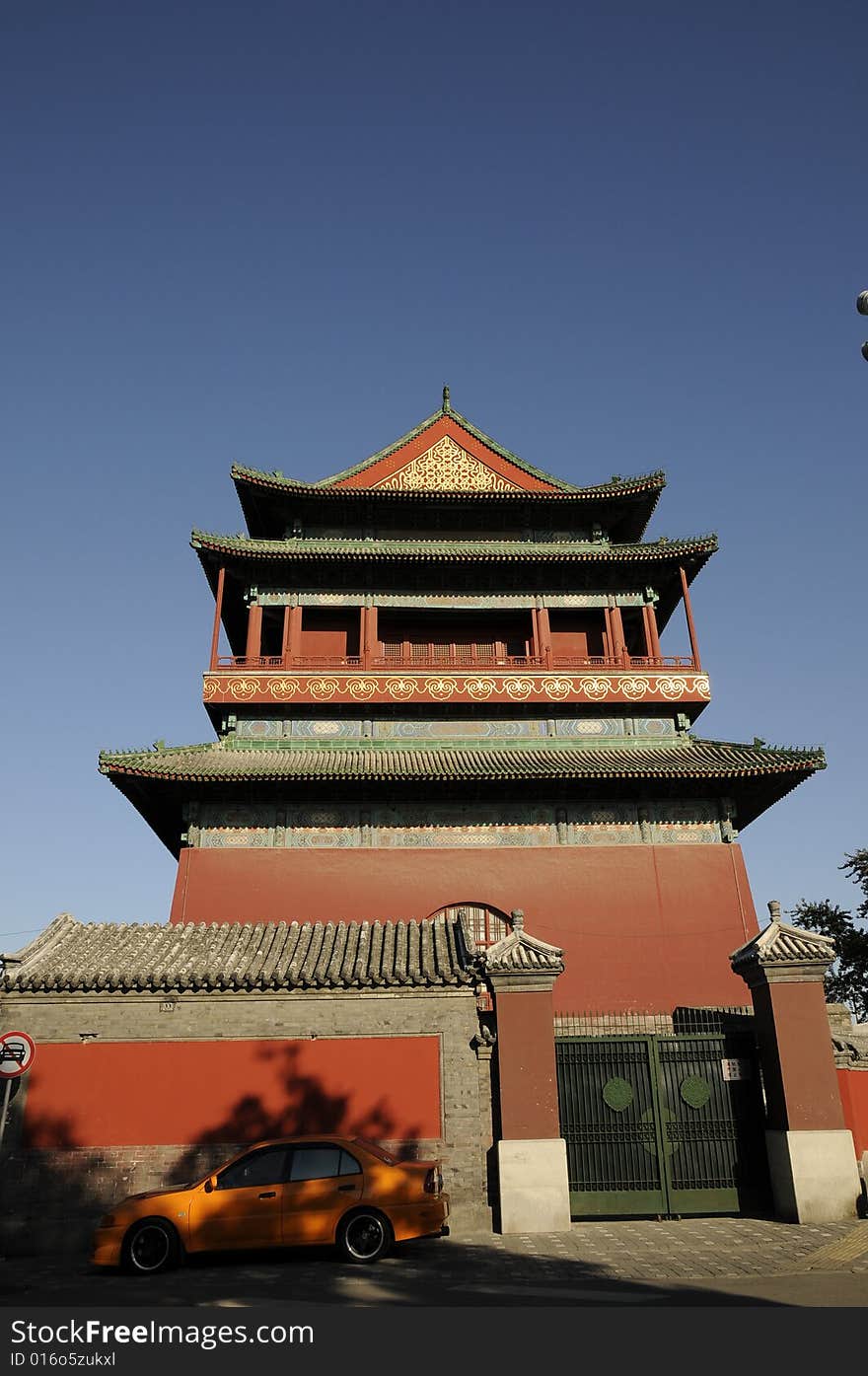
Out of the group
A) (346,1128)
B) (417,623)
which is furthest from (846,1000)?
(346,1128)

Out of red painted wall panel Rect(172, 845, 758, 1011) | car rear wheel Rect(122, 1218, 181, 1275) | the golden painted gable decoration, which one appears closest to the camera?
car rear wheel Rect(122, 1218, 181, 1275)

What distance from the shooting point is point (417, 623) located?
936 inches

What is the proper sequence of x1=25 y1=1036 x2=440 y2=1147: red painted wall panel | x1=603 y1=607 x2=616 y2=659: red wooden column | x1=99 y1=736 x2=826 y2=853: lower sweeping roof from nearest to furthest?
1. x1=25 y1=1036 x2=440 y2=1147: red painted wall panel
2. x1=99 y1=736 x2=826 y2=853: lower sweeping roof
3. x1=603 y1=607 x2=616 y2=659: red wooden column

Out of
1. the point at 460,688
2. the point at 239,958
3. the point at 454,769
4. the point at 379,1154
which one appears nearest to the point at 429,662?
the point at 460,688

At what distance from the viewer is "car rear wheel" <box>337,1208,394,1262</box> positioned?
8805mm

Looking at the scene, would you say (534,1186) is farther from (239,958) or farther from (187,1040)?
(239,958)

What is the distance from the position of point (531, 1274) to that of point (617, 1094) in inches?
145

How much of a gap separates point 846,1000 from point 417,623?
24032mm

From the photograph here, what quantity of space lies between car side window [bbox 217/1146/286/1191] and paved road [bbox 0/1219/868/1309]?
0.72 m

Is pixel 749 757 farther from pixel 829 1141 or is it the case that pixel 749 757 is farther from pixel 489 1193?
pixel 489 1193

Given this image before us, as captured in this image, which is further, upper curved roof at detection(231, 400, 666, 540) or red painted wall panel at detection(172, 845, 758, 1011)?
upper curved roof at detection(231, 400, 666, 540)

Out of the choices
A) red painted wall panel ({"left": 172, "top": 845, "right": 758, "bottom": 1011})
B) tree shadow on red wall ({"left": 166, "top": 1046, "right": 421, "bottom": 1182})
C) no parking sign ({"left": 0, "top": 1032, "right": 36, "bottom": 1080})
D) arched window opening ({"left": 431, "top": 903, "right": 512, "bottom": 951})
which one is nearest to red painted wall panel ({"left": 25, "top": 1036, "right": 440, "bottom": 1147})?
tree shadow on red wall ({"left": 166, "top": 1046, "right": 421, "bottom": 1182})

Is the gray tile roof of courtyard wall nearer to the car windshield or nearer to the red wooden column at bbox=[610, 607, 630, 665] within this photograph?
the car windshield

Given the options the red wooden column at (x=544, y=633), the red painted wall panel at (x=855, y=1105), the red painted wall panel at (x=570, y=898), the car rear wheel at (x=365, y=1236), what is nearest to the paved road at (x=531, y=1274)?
the car rear wheel at (x=365, y=1236)
